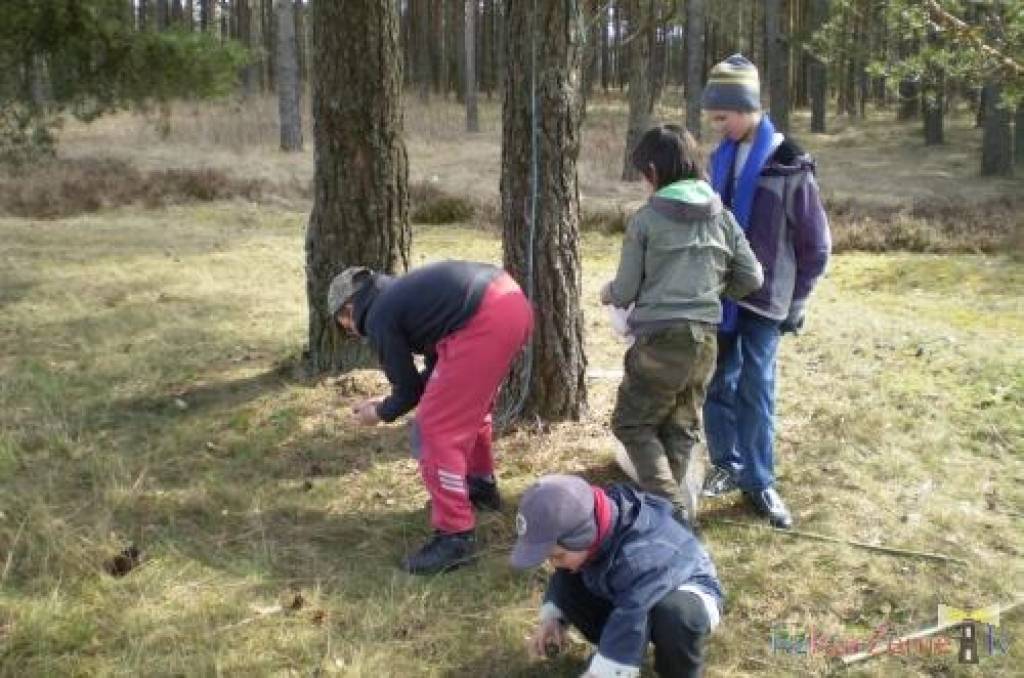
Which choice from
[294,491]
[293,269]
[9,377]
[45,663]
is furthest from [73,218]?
[45,663]

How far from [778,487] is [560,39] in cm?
233

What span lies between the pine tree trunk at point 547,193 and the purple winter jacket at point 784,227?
113 cm

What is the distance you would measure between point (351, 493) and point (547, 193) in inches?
66.9

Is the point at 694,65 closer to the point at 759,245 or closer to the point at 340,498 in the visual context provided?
the point at 759,245

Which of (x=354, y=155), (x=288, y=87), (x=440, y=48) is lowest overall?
(x=354, y=155)

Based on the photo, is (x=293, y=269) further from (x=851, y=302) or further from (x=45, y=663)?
(x=45, y=663)

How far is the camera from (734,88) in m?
3.86

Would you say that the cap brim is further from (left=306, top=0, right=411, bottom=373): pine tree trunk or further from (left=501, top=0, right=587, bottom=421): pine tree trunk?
(left=306, top=0, right=411, bottom=373): pine tree trunk

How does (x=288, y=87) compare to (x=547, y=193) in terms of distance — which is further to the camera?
(x=288, y=87)

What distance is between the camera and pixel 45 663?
324 centimetres

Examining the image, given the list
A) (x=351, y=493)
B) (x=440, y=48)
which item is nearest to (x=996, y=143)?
(x=351, y=493)

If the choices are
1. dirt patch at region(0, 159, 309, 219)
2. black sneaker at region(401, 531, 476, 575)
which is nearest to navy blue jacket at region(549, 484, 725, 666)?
black sneaker at region(401, 531, 476, 575)

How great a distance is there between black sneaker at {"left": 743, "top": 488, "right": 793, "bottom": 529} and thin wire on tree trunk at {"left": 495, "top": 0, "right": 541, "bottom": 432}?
131 cm

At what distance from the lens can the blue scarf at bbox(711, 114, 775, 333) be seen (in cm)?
398
